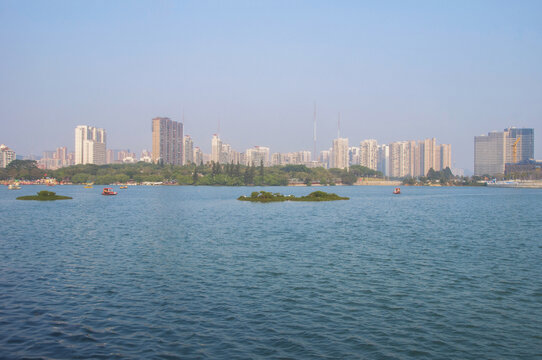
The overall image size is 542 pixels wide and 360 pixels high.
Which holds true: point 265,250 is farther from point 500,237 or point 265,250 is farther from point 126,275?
point 500,237

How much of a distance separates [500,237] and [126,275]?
26.5 m

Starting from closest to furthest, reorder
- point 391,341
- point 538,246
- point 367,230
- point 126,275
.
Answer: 1. point 391,341
2. point 126,275
3. point 538,246
4. point 367,230

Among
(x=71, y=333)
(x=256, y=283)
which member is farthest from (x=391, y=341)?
(x=71, y=333)

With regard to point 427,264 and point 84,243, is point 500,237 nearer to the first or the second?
point 427,264

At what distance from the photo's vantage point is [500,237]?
3198cm

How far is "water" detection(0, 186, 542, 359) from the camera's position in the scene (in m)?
11.5

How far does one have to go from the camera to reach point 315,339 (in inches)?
469

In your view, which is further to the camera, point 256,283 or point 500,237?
point 500,237

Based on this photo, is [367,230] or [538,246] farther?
[367,230]

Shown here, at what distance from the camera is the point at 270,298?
51.4 feet

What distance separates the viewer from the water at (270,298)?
11.5 meters

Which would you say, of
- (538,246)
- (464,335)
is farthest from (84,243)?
(538,246)

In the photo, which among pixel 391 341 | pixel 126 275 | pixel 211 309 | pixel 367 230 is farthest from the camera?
pixel 367 230

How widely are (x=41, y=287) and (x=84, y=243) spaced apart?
1171 cm
